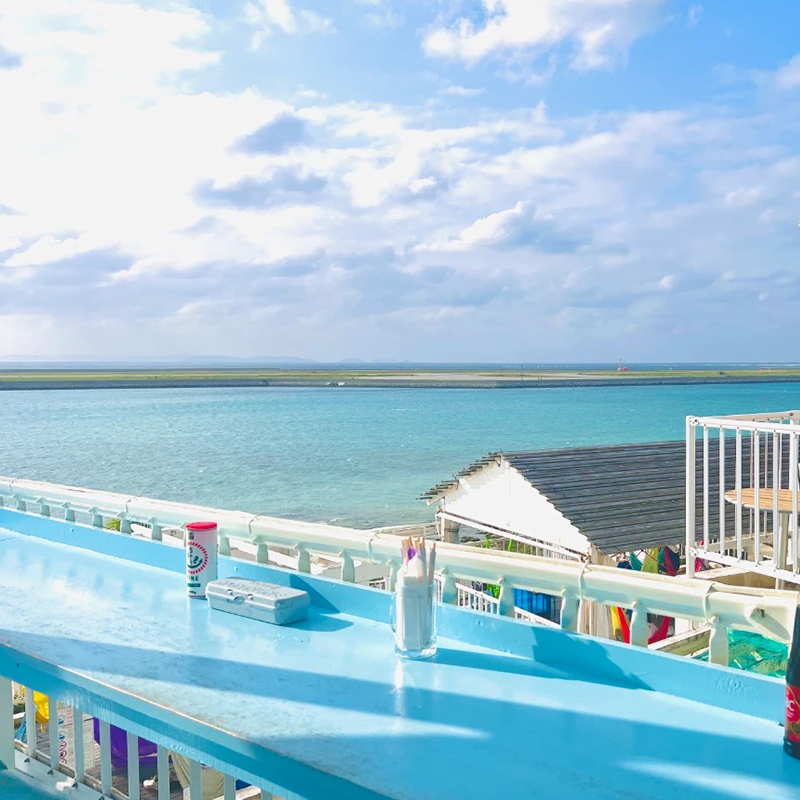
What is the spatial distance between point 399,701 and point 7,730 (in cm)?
138

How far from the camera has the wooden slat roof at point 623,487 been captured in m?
7.60

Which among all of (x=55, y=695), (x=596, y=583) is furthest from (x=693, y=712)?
(x=55, y=695)

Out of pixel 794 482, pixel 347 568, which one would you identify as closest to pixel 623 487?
pixel 794 482

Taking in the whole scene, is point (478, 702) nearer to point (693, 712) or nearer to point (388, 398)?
point (693, 712)

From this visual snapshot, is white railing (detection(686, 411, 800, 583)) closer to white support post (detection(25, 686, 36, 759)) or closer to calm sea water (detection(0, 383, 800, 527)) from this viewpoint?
white support post (detection(25, 686, 36, 759))

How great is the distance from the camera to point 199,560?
7.89 ft

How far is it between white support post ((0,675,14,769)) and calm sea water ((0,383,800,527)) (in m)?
22.5

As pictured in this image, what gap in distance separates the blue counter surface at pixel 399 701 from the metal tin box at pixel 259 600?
0.11 ft

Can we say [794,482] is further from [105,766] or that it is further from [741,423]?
[105,766]

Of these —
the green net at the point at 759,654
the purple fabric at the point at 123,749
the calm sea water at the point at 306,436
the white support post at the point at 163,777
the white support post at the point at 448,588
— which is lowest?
the calm sea water at the point at 306,436

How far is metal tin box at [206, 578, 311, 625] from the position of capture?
2.17 metres

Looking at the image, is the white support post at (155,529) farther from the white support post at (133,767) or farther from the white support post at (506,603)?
the white support post at (506,603)

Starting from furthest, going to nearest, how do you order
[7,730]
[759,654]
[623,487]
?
[623,487] < [759,654] < [7,730]

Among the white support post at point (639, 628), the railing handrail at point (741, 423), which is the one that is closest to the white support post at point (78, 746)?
the white support post at point (639, 628)
